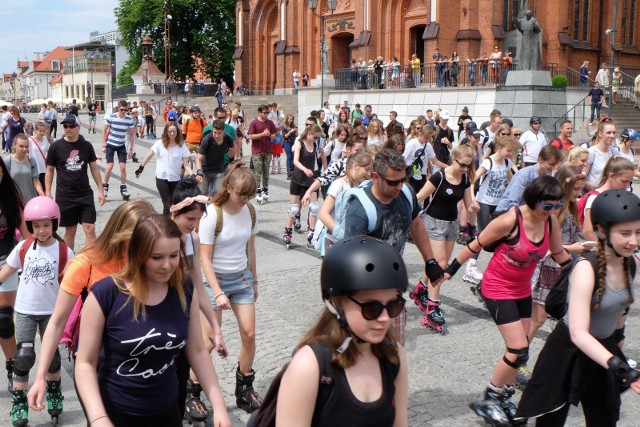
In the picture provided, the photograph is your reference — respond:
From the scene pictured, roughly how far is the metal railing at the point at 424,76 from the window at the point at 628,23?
16545 millimetres

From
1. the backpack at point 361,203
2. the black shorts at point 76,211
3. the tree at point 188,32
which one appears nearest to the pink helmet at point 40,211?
the backpack at point 361,203

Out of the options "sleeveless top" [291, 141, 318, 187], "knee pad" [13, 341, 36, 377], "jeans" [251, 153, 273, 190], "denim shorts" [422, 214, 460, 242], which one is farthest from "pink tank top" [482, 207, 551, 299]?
"jeans" [251, 153, 273, 190]

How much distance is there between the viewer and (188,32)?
6234 cm

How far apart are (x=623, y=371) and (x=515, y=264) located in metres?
1.87

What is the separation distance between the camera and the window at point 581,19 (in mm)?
38594

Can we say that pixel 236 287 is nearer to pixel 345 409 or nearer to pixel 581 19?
pixel 345 409

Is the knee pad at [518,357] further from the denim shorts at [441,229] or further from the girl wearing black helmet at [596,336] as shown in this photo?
the denim shorts at [441,229]

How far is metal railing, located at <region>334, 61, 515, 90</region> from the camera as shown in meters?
27.7

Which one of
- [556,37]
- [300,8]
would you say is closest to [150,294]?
[556,37]

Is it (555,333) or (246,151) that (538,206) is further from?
(246,151)

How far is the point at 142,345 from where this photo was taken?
3.21 m

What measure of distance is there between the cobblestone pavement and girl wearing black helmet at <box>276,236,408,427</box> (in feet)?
9.31

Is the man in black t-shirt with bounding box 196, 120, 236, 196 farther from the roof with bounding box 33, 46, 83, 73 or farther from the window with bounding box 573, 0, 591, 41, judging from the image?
the roof with bounding box 33, 46, 83, 73

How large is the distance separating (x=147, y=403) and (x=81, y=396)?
11.8 inches
